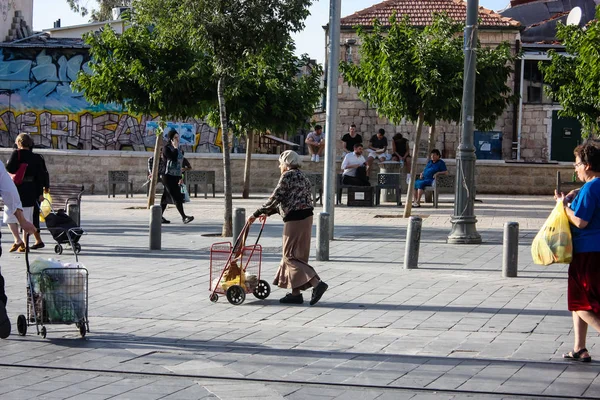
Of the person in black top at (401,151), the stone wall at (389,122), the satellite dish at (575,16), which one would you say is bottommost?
the person in black top at (401,151)

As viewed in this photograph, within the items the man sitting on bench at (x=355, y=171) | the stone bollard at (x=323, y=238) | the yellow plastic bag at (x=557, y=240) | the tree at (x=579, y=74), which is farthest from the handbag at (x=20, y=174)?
the tree at (x=579, y=74)

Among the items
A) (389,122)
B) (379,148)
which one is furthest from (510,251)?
(389,122)

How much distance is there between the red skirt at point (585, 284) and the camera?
7.45 metres

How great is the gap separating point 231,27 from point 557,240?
9.98m

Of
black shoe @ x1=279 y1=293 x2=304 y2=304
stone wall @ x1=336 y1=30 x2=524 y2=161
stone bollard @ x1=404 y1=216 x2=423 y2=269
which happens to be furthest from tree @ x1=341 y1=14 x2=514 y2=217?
stone wall @ x1=336 y1=30 x2=524 y2=161

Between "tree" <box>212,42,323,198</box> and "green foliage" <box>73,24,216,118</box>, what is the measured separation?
3564 millimetres

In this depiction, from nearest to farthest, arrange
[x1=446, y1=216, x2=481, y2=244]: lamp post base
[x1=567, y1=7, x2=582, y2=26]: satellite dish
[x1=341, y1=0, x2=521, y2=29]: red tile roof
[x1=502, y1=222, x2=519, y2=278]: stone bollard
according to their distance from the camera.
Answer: [x1=502, y1=222, x2=519, y2=278]: stone bollard < [x1=446, y1=216, x2=481, y2=244]: lamp post base < [x1=567, y1=7, x2=582, y2=26]: satellite dish < [x1=341, y1=0, x2=521, y2=29]: red tile roof

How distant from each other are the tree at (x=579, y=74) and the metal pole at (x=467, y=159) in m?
8.41

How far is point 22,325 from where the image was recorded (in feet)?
27.7

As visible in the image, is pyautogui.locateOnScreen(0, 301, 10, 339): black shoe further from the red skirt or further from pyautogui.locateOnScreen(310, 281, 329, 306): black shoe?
the red skirt

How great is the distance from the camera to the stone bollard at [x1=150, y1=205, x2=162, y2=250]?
1513cm

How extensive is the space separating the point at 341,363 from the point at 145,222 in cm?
1354

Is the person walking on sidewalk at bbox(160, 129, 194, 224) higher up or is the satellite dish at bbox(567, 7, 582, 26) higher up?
the satellite dish at bbox(567, 7, 582, 26)

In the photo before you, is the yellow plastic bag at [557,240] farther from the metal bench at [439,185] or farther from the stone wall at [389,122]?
the stone wall at [389,122]
